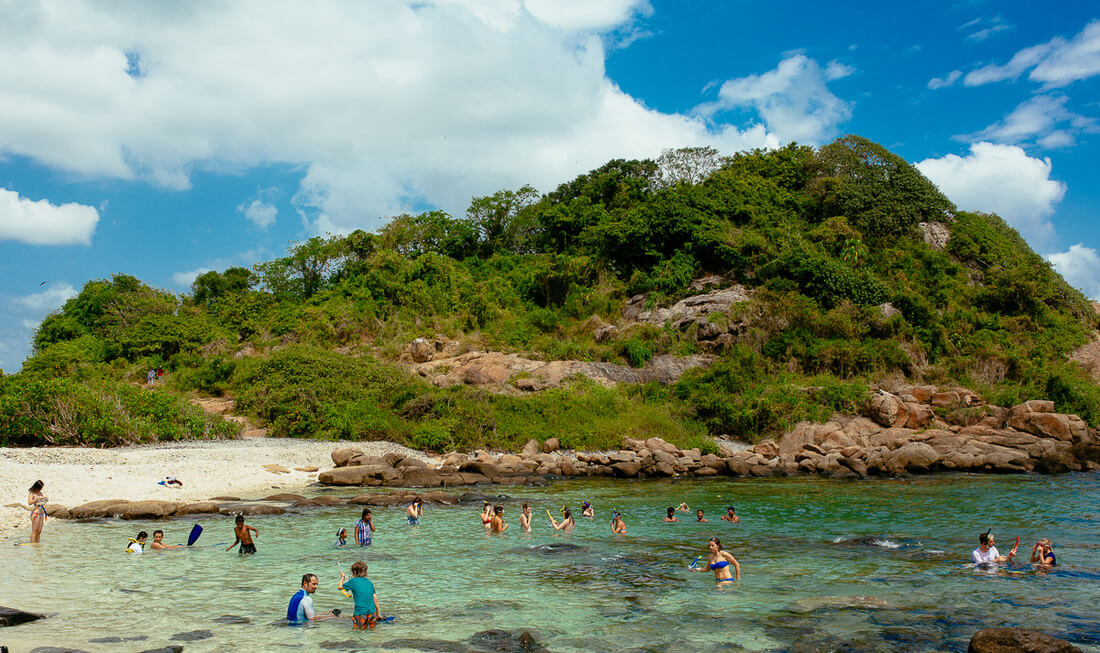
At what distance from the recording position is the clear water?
9742 millimetres

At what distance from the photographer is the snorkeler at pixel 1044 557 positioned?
13508 millimetres

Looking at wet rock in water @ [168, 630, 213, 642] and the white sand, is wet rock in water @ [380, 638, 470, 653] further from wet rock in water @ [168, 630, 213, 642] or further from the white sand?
the white sand

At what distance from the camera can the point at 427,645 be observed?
928 centimetres

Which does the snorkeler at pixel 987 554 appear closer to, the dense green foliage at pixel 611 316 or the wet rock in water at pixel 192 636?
the wet rock in water at pixel 192 636

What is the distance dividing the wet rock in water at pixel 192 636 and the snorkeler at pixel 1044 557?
14.9 m

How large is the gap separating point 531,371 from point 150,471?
18538mm

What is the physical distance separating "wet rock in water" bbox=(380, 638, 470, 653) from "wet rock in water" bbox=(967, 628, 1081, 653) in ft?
21.0

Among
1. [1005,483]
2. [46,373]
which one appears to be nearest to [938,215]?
[1005,483]

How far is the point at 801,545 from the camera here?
16.1 metres

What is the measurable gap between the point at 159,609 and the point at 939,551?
15.4 metres

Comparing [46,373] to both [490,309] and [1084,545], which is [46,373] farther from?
[1084,545]

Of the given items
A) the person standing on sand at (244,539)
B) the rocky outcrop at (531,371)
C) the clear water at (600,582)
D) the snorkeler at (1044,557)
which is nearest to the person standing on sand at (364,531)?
the clear water at (600,582)

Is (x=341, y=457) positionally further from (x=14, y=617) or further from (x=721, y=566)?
(x=721, y=566)

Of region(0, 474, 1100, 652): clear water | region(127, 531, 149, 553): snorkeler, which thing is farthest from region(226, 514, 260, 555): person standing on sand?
region(127, 531, 149, 553): snorkeler
